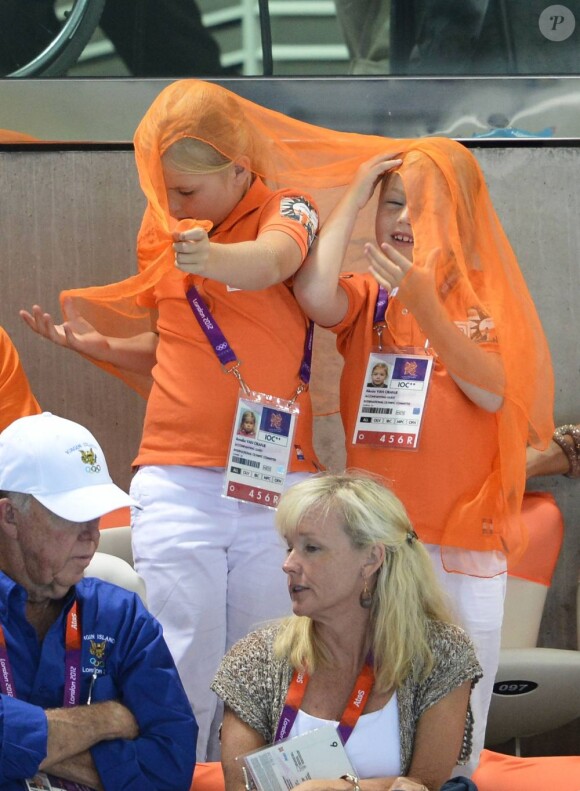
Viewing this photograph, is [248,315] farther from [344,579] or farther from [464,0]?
[464,0]

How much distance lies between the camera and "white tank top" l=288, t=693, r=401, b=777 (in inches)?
85.4

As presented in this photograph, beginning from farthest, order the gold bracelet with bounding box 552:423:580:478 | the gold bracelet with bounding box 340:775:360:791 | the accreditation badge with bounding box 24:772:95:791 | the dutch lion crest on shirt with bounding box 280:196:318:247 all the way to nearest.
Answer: the gold bracelet with bounding box 552:423:580:478
the dutch lion crest on shirt with bounding box 280:196:318:247
the gold bracelet with bounding box 340:775:360:791
the accreditation badge with bounding box 24:772:95:791

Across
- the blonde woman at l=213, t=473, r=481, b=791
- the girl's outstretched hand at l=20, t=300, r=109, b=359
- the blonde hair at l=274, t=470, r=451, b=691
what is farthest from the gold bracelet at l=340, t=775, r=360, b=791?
the girl's outstretched hand at l=20, t=300, r=109, b=359

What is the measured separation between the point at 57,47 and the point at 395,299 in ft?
5.45

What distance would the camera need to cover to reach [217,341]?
8.77 ft

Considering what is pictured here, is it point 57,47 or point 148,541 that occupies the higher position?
point 57,47

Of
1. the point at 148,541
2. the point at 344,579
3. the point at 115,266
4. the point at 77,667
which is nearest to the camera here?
the point at 77,667

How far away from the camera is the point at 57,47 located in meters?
3.83

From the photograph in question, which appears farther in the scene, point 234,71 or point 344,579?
point 234,71

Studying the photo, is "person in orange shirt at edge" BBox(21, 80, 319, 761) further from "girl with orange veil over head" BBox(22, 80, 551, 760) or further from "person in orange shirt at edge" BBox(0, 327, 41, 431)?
"person in orange shirt at edge" BBox(0, 327, 41, 431)

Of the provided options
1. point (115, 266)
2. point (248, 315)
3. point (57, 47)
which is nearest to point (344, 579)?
point (248, 315)

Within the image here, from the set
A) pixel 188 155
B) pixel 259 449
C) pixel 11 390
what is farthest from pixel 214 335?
pixel 11 390

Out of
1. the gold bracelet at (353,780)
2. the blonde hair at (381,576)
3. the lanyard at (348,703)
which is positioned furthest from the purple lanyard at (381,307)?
the gold bracelet at (353,780)

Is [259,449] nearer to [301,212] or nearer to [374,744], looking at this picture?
[301,212]
